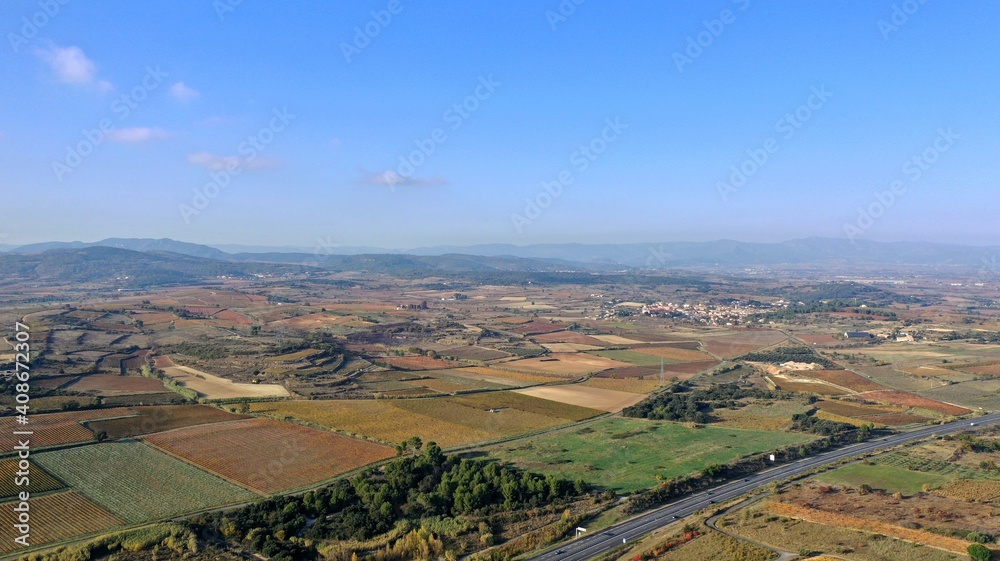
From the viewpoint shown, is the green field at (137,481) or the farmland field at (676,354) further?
the farmland field at (676,354)

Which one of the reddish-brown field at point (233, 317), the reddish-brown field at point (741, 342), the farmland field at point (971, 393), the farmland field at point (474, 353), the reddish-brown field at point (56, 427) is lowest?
the reddish-brown field at point (741, 342)

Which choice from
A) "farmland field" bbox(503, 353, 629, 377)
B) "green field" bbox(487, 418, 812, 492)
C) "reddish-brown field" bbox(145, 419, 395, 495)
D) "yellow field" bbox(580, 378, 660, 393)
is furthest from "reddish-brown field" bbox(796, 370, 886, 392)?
"reddish-brown field" bbox(145, 419, 395, 495)

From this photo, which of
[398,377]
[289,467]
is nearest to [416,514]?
[289,467]

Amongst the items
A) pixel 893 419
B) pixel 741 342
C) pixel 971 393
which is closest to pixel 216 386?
pixel 893 419

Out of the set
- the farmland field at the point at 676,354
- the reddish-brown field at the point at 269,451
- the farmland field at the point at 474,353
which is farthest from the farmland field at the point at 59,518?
the farmland field at the point at 676,354

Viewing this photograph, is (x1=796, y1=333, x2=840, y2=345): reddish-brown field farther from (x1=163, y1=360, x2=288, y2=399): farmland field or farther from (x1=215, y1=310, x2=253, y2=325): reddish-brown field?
(x1=215, y1=310, x2=253, y2=325): reddish-brown field

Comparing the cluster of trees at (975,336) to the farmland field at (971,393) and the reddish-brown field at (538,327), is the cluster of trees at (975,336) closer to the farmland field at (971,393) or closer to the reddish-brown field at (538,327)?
the farmland field at (971,393)

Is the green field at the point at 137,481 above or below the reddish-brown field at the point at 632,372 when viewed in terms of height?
above
